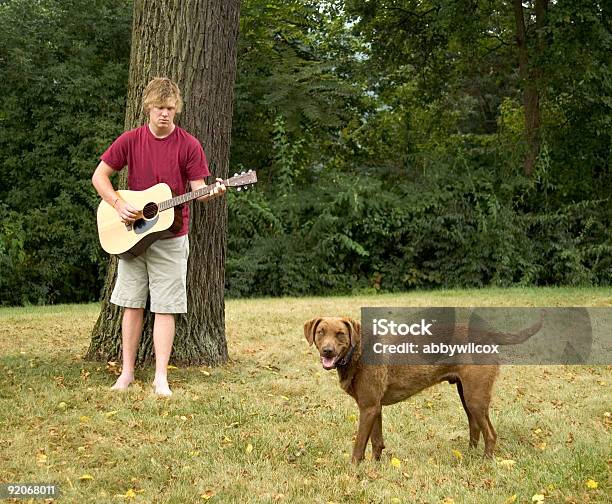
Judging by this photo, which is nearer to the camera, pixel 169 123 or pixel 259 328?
pixel 169 123

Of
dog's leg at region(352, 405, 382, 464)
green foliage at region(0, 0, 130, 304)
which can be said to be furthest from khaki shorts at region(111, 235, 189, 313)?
green foliage at region(0, 0, 130, 304)

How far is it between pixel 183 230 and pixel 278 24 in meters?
11.7

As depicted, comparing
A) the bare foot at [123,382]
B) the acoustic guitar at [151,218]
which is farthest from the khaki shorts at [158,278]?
the bare foot at [123,382]

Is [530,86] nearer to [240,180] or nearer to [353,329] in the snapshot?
[240,180]

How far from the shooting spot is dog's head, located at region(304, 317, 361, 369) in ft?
11.9

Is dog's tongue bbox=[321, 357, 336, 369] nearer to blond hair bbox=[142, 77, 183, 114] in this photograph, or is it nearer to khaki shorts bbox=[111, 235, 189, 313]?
khaki shorts bbox=[111, 235, 189, 313]

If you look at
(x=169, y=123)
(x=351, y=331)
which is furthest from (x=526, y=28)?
(x=351, y=331)

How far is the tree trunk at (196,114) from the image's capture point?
5996mm

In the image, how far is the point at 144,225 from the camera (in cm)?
538

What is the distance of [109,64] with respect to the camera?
14750 millimetres

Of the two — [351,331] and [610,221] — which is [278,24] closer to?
[610,221]

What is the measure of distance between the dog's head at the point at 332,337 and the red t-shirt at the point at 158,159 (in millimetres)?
2021

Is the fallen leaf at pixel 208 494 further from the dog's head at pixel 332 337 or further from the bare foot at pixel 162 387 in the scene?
the bare foot at pixel 162 387

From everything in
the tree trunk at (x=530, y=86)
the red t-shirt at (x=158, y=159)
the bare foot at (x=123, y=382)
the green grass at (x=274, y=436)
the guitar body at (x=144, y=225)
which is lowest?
the green grass at (x=274, y=436)
